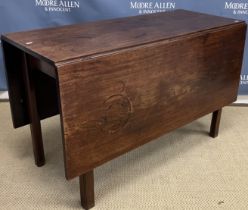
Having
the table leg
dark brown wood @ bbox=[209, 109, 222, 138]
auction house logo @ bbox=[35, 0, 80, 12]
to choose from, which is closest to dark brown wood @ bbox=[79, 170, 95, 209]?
the table leg

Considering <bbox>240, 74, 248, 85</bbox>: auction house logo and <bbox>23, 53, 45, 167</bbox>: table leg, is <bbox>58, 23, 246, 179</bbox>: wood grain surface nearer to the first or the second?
<bbox>23, 53, 45, 167</bbox>: table leg

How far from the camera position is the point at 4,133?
5.91 ft

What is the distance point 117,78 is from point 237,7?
3.98 ft

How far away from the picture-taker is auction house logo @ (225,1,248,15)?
1.99 metres

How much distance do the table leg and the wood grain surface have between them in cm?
33

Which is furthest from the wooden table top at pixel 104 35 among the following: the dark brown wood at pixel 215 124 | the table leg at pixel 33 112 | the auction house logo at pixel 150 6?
the dark brown wood at pixel 215 124

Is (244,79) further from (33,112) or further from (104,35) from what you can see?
(33,112)

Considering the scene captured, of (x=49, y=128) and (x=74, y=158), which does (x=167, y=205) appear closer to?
(x=74, y=158)

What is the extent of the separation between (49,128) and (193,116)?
798 millimetres

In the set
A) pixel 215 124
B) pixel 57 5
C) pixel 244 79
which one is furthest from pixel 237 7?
pixel 57 5

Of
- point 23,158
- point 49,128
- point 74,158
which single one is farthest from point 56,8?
point 74,158

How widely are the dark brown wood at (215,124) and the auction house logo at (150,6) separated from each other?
699 mm

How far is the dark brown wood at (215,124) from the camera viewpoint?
1743 millimetres

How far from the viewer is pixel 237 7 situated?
200cm
